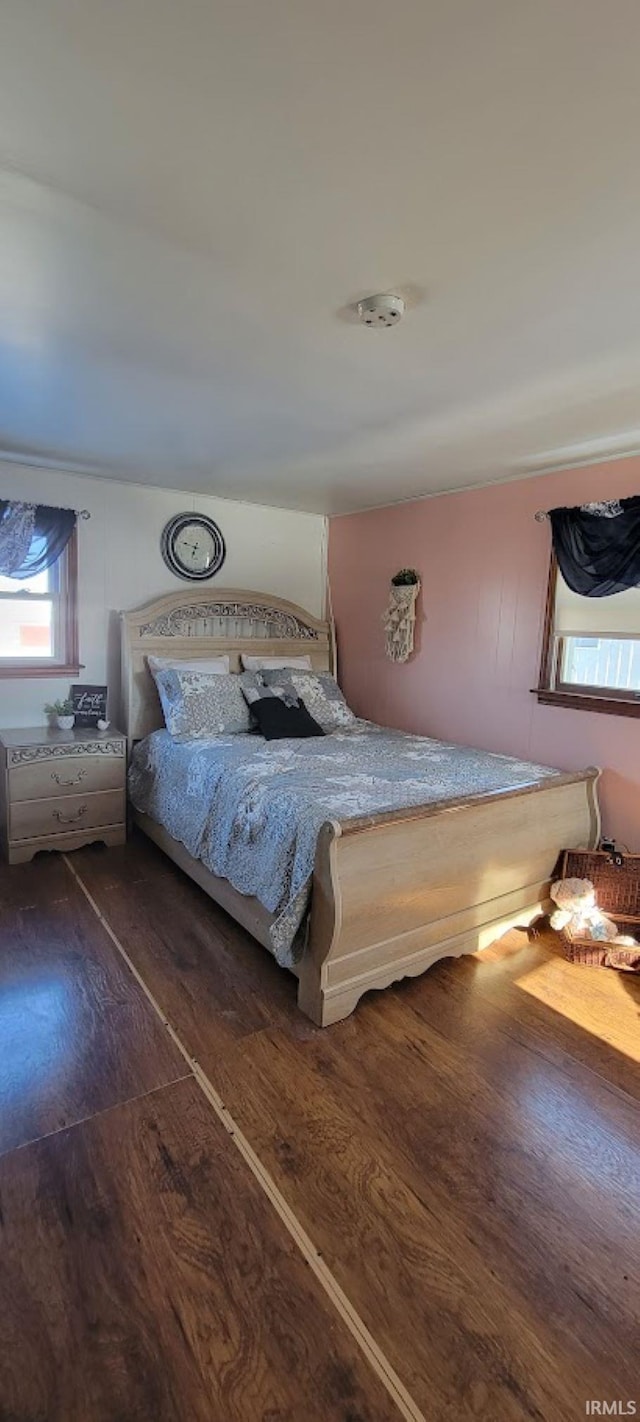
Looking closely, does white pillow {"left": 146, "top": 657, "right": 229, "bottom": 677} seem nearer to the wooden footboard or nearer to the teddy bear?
the wooden footboard

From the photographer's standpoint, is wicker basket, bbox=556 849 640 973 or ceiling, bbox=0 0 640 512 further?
wicker basket, bbox=556 849 640 973

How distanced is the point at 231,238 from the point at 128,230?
24 centimetres

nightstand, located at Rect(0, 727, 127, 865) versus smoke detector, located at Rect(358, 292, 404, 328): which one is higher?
smoke detector, located at Rect(358, 292, 404, 328)

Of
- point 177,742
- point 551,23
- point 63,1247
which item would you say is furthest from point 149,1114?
point 551,23

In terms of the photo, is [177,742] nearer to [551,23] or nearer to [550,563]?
[550,563]

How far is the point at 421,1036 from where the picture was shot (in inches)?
81.5

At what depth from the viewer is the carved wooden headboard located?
386cm

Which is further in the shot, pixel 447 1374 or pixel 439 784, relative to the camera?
pixel 439 784

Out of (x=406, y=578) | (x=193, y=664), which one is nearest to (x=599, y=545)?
(x=406, y=578)

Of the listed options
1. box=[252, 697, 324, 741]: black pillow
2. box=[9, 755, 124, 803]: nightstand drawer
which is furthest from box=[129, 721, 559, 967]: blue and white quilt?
box=[9, 755, 124, 803]: nightstand drawer

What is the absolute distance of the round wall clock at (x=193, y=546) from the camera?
4109mm

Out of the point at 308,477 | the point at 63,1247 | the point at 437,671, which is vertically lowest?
the point at 63,1247

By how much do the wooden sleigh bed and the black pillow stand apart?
0.83m

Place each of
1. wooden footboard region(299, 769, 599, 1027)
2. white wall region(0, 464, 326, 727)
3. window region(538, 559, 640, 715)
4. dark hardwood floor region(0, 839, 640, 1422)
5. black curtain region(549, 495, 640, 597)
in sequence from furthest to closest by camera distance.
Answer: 1. white wall region(0, 464, 326, 727)
2. window region(538, 559, 640, 715)
3. black curtain region(549, 495, 640, 597)
4. wooden footboard region(299, 769, 599, 1027)
5. dark hardwood floor region(0, 839, 640, 1422)
